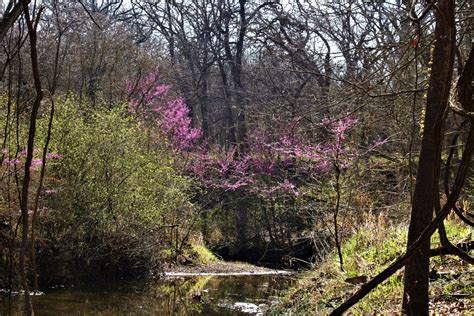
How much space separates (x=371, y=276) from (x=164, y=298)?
15.6 feet

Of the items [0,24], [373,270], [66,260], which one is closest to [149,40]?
[66,260]

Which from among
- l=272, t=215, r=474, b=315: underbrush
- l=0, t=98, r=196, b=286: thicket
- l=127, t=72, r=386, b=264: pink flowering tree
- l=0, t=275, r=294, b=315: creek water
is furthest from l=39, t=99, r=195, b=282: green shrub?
l=272, t=215, r=474, b=315: underbrush

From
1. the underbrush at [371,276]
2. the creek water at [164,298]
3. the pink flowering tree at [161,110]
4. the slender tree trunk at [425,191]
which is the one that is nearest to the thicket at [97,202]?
the creek water at [164,298]

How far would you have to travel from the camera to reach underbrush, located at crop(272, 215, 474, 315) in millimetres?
5289

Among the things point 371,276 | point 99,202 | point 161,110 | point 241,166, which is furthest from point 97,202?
point 161,110

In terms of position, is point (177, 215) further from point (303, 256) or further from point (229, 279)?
point (303, 256)

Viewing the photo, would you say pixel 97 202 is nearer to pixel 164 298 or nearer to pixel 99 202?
pixel 99 202

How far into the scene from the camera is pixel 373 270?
6.43 m

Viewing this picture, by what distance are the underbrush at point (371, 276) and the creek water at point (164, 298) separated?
141 cm

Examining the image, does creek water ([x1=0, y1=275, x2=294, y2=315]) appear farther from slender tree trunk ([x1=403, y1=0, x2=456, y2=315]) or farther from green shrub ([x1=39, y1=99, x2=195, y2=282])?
slender tree trunk ([x1=403, y1=0, x2=456, y2=315])

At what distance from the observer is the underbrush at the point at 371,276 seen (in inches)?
208

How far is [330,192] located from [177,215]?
4.26 metres

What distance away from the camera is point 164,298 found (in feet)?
32.8

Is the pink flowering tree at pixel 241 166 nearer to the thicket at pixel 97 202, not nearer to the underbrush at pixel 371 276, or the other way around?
the thicket at pixel 97 202
